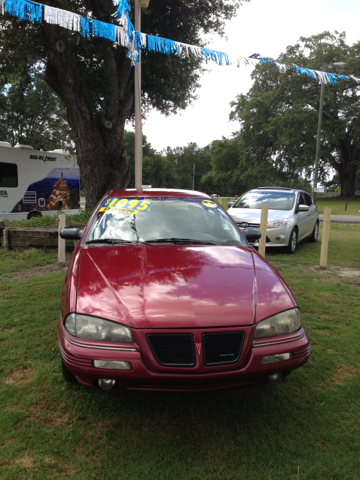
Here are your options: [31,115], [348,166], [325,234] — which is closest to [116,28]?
[325,234]

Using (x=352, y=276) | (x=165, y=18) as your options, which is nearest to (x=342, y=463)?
(x=352, y=276)

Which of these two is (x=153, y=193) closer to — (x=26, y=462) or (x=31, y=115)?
(x=26, y=462)

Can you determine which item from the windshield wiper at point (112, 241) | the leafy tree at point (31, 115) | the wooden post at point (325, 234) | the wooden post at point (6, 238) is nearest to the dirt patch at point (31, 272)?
the wooden post at point (6, 238)

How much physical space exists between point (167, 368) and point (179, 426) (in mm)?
625

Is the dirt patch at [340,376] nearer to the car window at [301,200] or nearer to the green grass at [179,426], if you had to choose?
the green grass at [179,426]

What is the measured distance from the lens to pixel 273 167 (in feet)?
124

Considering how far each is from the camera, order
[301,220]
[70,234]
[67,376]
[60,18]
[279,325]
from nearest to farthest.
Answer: [279,325] → [67,376] → [70,234] → [60,18] → [301,220]

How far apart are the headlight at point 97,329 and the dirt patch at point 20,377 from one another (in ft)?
3.34

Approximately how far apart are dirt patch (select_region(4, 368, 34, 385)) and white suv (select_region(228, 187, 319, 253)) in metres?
5.14

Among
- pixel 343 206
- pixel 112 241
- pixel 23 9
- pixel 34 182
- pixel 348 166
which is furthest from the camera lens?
pixel 348 166

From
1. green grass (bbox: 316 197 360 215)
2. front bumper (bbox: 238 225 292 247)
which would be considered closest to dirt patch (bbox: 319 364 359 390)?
front bumper (bbox: 238 225 292 247)

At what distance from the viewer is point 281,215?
849 centimetres

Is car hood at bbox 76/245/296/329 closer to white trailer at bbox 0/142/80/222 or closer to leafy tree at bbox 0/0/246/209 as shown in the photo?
leafy tree at bbox 0/0/246/209

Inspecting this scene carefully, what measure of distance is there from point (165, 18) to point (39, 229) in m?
9.40
